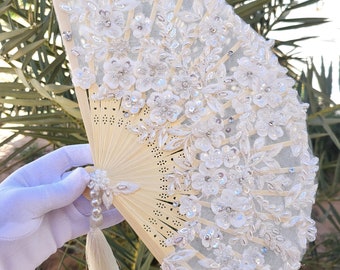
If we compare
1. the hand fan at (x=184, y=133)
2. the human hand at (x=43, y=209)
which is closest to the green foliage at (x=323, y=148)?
the hand fan at (x=184, y=133)

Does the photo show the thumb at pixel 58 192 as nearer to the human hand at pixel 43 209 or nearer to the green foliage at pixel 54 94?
the human hand at pixel 43 209

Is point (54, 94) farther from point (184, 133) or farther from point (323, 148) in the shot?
point (323, 148)

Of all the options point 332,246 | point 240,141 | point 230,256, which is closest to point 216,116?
point 240,141

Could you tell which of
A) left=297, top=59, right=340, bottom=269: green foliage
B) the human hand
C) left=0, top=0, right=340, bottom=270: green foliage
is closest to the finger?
the human hand

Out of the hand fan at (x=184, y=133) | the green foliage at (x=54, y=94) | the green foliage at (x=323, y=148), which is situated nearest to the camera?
the hand fan at (x=184, y=133)

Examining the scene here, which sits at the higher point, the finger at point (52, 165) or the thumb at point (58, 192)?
the finger at point (52, 165)

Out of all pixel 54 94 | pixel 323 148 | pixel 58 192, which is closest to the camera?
pixel 58 192

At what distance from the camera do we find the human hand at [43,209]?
0.56 meters

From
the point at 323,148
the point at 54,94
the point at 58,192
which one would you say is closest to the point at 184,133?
the point at 58,192

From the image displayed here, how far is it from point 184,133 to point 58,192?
0.15 metres

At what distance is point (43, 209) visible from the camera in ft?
1.88

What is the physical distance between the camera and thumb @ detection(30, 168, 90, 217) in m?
0.57

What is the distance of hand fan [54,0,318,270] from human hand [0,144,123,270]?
0.04 meters

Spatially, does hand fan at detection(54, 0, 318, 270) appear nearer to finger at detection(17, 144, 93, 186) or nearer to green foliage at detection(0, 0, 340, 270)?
finger at detection(17, 144, 93, 186)
